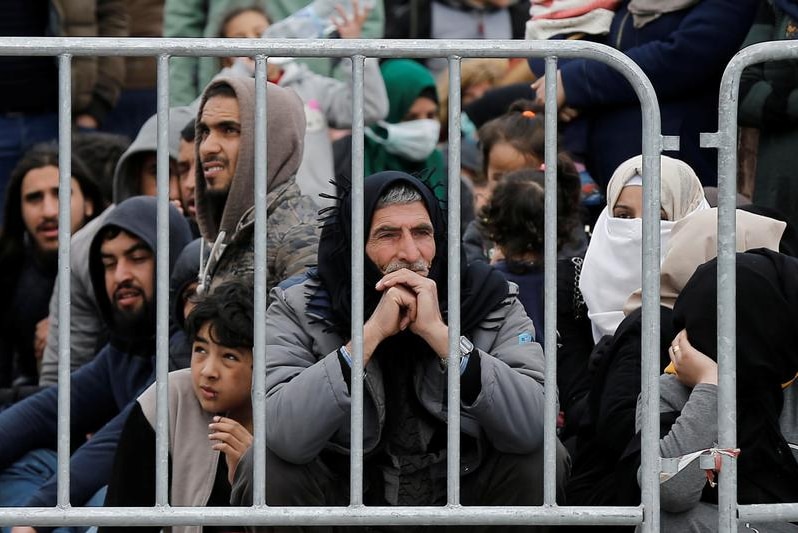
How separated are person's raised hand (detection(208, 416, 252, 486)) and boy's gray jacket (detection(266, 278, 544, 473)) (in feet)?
1.25

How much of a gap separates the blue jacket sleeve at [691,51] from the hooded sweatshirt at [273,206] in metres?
1.52

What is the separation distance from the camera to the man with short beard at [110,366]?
18.3 ft

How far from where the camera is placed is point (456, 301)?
4.07 m

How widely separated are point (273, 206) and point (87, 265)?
4.29ft

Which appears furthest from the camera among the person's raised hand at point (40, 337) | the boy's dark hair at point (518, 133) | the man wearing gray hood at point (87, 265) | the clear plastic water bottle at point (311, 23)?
the clear plastic water bottle at point (311, 23)

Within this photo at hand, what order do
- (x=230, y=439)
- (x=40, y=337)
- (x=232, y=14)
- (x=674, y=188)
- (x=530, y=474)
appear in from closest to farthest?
(x=530, y=474)
(x=230, y=439)
(x=674, y=188)
(x=40, y=337)
(x=232, y=14)

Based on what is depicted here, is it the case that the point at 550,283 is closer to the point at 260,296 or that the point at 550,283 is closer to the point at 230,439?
the point at 260,296

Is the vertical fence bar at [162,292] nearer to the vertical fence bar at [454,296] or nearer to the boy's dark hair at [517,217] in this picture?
the vertical fence bar at [454,296]

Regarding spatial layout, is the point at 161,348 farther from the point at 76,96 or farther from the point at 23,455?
the point at 76,96

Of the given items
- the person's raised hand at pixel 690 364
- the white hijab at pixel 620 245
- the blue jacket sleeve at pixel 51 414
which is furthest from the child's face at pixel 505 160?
the person's raised hand at pixel 690 364

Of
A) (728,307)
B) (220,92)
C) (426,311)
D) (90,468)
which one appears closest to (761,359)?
(728,307)

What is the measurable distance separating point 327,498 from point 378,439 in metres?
0.20

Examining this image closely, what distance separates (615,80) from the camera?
6.33 metres

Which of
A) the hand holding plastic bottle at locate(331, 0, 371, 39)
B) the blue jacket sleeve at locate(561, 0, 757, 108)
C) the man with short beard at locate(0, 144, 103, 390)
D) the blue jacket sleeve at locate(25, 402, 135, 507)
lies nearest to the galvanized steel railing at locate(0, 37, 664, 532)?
the blue jacket sleeve at locate(25, 402, 135, 507)
